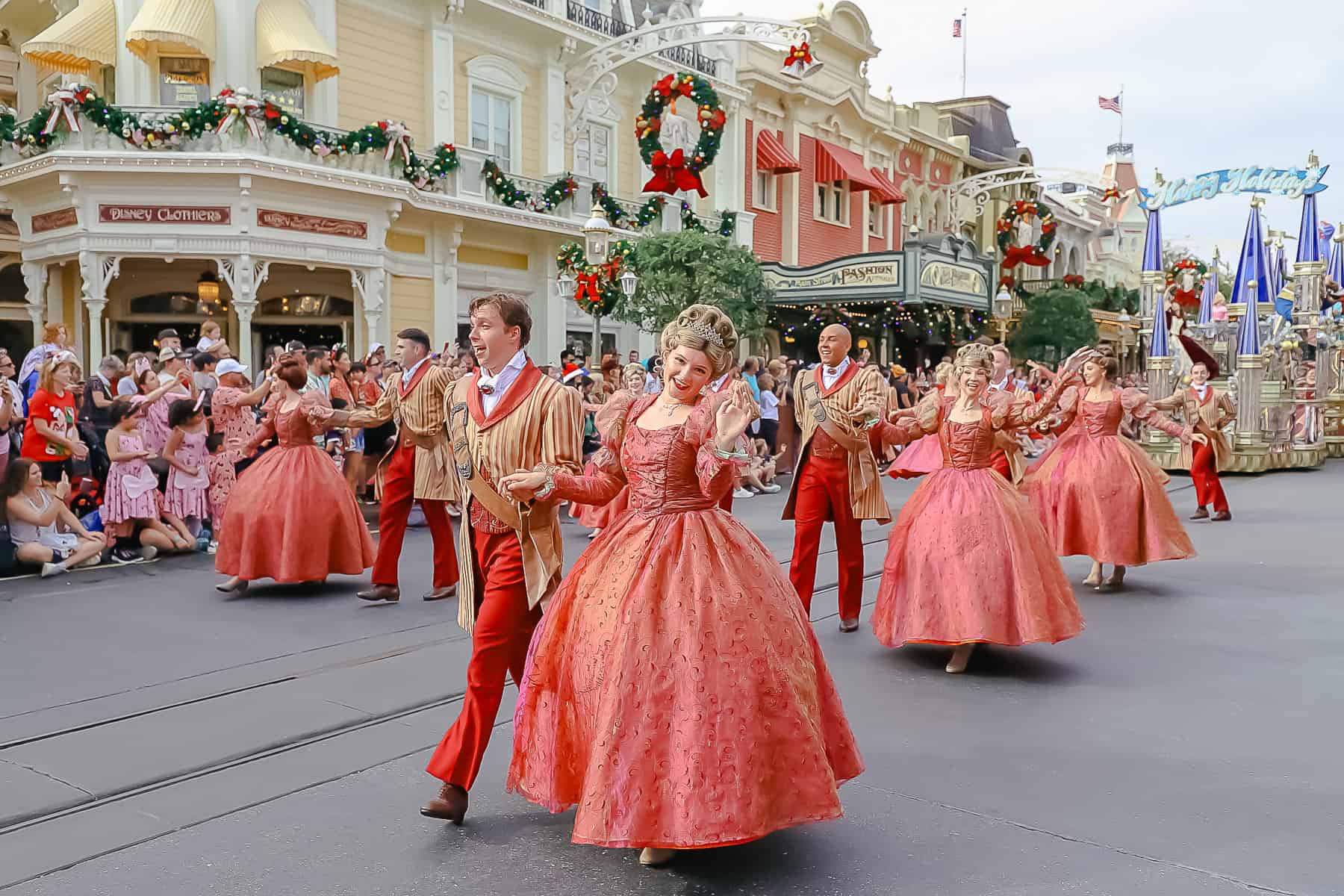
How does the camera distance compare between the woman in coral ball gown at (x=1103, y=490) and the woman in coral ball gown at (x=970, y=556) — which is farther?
the woman in coral ball gown at (x=1103, y=490)

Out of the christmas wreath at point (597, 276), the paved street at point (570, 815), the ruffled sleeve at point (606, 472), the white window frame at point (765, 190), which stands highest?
the white window frame at point (765, 190)

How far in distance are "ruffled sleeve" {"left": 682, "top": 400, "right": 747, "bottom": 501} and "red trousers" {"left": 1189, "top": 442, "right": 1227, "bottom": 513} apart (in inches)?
392

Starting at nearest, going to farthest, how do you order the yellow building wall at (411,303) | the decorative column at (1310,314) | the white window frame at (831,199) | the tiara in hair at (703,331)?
the tiara in hair at (703,331) → the yellow building wall at (411,303) → the decorative column at (1310,314) → the white window frame at (831,199)

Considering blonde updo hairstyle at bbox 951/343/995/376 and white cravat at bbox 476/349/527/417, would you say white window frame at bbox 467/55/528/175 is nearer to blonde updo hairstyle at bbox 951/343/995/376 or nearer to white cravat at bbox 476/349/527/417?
blonde updo hairstyle at bbox 951/343/995/376

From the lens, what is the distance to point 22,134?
47.2 feet

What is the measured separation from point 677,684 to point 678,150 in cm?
1752

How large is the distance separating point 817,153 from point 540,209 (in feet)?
32.7

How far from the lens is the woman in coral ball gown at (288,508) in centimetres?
734

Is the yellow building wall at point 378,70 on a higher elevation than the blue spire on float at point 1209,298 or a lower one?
higher

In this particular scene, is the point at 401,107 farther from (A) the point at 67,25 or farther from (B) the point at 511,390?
(B) the point at 511,390

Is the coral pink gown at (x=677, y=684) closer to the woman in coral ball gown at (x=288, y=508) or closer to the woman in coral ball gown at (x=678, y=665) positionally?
the woman in coral ball gown at (x=678, y=665)

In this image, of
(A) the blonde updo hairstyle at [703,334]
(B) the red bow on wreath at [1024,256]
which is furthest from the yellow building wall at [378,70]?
(B) the red bow on wreath at [1024,256]

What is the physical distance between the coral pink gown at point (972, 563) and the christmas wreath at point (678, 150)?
13866 millimetres

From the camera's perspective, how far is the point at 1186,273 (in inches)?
1396
